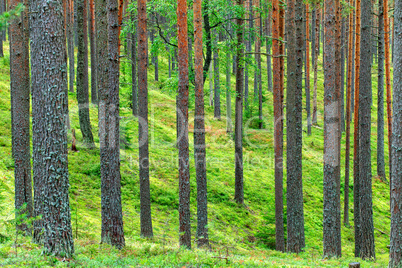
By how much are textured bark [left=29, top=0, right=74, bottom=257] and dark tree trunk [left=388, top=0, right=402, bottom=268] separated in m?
5.77

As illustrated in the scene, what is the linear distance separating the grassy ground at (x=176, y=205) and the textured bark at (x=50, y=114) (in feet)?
2.11

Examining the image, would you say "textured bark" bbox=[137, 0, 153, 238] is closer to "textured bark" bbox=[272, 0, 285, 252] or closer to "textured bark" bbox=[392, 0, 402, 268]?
"textured bark" bbox=[272, 0, 285, 252]

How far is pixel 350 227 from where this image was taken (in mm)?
16984

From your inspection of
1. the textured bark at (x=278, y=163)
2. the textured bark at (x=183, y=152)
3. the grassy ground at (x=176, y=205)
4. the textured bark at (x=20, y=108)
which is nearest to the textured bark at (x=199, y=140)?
the textured bark at (x=183, y=152)

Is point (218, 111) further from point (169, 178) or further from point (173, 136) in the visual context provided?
point (169, 178)

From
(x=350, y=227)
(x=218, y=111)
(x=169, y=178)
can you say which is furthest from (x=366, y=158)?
(x=218, y=111)

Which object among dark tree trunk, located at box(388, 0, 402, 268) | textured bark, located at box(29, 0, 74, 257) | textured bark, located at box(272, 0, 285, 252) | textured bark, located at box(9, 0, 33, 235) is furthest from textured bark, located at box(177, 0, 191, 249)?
dark tree trunk, located at box(388, 0, 402, 268)

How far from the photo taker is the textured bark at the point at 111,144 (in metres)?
8.32

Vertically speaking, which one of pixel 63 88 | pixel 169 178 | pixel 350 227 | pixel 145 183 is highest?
pixel 63 88

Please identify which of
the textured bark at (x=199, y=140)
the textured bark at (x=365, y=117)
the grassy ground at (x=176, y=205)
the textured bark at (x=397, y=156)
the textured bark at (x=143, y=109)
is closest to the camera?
the textured bark at (x=397, y=156)

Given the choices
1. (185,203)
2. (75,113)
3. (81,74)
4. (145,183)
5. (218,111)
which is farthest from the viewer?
(218,111)

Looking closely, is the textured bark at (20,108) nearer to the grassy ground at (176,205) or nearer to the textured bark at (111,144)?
the grassy ground at (176,205)

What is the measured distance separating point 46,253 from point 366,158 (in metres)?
8.80

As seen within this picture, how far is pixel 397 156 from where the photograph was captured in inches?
256
